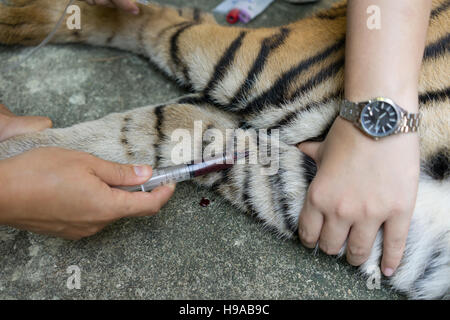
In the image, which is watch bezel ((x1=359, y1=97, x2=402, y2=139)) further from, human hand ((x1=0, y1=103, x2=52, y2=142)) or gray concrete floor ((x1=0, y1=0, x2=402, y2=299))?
human hand ((x1=0, y1=103, x2=52, y2=142))

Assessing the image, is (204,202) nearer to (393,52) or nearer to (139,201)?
(139,201)

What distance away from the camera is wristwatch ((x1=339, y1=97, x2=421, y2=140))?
0.63 metres

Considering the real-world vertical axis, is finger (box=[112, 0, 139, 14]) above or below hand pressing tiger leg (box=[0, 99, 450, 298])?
above

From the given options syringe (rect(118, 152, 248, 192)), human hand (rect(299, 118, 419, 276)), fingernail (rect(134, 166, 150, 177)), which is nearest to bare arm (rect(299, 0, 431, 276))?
human hand (rect(299, 118, 419, 276))

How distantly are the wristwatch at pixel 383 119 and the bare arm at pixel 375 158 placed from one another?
1 centimetres

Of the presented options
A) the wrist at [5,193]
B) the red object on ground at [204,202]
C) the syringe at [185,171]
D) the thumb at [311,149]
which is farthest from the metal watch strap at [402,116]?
the wrist at [5,193]

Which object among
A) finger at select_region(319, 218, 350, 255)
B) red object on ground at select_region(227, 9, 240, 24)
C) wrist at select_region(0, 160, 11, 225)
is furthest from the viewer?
red object on ground at select_region(227, 9, 240, 24)

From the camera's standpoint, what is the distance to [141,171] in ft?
2.22

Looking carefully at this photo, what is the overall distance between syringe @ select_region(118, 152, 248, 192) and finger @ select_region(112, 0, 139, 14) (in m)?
0.50

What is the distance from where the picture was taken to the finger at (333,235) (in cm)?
66

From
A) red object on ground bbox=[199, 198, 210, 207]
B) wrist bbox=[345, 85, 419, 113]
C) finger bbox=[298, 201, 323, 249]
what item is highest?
wrist bbox=[345, 85, 419, 113]

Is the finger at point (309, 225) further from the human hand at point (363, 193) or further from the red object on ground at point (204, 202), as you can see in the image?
the red object on ground at point (204, 202)
